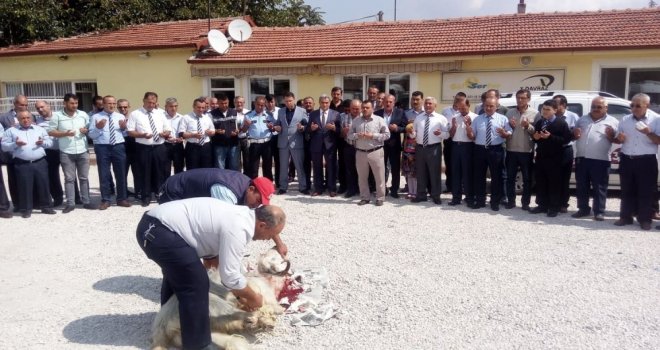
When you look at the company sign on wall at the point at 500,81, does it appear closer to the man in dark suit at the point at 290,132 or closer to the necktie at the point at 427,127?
the necktie at the point at 427,127

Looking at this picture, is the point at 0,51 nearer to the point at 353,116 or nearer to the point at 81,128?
the point at 81,128

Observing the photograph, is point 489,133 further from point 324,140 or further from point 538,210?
point 324,140

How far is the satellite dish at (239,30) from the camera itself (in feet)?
51.2

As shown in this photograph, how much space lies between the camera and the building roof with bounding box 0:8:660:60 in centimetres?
1206

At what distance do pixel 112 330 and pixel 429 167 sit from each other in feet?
18.6

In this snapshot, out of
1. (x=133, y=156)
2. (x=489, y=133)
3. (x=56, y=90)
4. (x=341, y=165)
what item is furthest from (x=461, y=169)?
(x=56, y=90)

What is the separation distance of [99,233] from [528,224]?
19.3 feet

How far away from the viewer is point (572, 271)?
530cm

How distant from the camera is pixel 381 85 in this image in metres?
13.8

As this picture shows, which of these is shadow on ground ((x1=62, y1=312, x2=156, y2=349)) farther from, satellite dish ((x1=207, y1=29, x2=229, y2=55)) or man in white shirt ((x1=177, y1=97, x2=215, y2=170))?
satellite dish ((x1=207, y1=29, x2=229, y2=55))

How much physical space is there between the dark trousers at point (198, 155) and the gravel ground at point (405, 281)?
1553 millimetres

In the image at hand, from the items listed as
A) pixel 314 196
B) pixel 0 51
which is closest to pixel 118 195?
pixel 314 196

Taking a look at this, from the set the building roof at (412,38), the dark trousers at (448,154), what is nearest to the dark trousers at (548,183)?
the dark trousers at (448,154)

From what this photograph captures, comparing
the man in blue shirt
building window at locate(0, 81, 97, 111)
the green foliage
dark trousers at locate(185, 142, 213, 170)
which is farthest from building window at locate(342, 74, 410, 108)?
the green foliage
